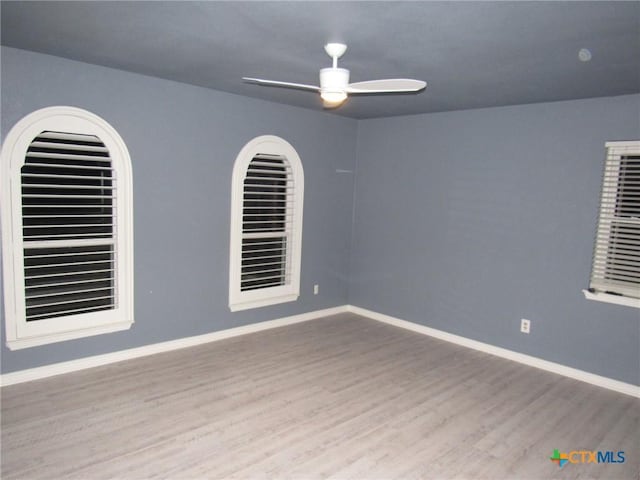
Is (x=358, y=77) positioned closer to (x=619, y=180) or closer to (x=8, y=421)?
(x=619, y=180)

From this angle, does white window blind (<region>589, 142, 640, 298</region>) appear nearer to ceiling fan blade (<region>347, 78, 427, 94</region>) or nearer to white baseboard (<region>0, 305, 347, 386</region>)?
ceiling fan blade (<region>347, 78, 427, 94</region>)

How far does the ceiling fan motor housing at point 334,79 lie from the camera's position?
2.71m

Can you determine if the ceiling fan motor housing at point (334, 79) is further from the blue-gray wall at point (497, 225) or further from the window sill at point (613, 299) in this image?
the window sill at point (613, 299)

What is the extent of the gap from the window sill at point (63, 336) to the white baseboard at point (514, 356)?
9.73 feet

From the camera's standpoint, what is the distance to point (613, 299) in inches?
151

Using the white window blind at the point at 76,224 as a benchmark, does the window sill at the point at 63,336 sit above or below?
below

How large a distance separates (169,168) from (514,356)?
376cm

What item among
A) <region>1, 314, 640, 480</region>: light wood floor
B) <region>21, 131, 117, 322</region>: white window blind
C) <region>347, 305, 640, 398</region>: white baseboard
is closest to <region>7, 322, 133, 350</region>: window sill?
<region>21, 131, 117, 322</region>: white window blind

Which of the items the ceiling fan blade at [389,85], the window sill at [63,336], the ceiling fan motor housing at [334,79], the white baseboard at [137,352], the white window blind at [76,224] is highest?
the ceiling fan motor housing at [334,79]

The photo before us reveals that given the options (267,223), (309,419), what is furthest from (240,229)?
(309,419)

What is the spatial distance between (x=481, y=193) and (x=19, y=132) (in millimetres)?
4098

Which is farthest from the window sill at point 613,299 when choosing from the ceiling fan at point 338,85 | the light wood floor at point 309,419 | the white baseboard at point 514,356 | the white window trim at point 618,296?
the ceiling fan at point 338,85

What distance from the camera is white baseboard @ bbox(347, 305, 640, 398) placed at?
3.87 meters

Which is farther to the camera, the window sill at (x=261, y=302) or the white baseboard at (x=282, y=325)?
the window sill at (x=261, y=302)
